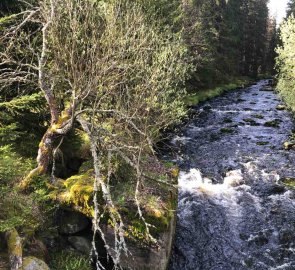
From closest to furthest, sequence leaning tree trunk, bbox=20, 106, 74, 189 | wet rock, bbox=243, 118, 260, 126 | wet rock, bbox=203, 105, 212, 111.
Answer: leaning tree trunk, bbox=20, 106, 74, 189, wet rock, bbox=243, 118, 260, 126, wet rock, bbox=203, 105, 212, 111

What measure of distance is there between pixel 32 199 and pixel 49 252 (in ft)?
5.73

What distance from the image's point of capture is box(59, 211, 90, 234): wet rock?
1098cm

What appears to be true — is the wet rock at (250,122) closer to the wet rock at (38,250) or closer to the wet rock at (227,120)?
the wet rock at (227,120)

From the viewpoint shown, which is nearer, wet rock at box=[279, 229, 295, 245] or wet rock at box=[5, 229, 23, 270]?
wet rock at box=[5, 229, 23, 270]

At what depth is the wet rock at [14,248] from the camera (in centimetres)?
811

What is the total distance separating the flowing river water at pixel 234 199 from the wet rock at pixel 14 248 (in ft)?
18.7

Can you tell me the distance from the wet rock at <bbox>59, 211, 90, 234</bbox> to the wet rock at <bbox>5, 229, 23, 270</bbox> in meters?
2.31

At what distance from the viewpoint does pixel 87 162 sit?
44.7 feet

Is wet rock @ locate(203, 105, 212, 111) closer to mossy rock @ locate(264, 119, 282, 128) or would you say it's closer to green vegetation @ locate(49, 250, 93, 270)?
mossy rock @ locate(264, 119, 282, 128)

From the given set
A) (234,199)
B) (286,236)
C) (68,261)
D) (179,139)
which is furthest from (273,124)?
(68,261)


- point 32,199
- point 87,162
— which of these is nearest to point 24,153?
point 87,162

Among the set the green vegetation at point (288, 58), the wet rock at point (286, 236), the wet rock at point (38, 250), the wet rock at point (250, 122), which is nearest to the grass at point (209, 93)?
the wet rock at point (250, 122)

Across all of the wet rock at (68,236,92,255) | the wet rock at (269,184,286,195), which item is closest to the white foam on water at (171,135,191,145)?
the wet rock at (269,184,286,195)

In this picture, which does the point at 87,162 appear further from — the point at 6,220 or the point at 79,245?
the point at 6,220
